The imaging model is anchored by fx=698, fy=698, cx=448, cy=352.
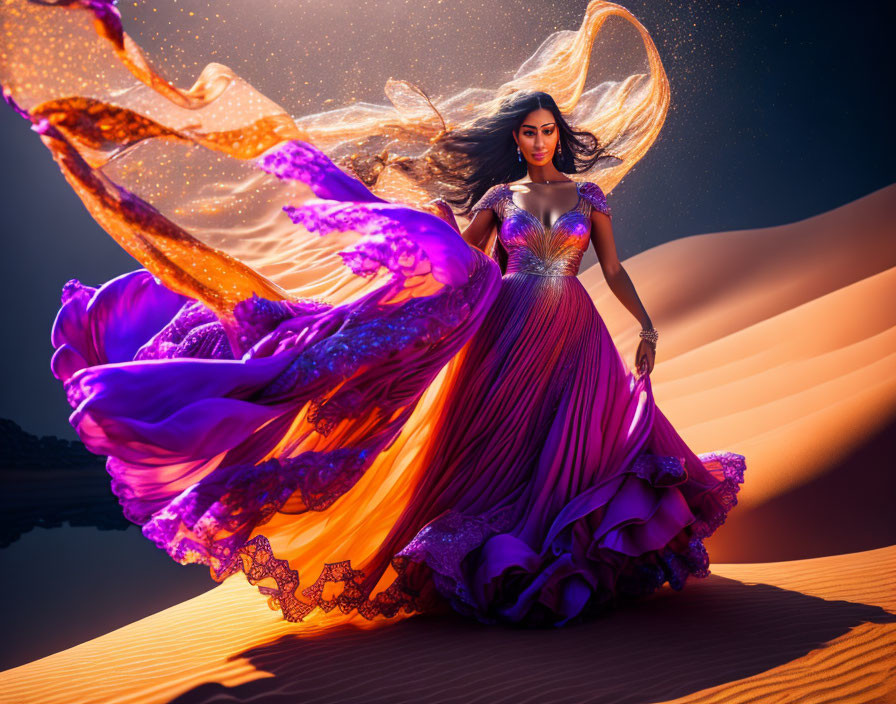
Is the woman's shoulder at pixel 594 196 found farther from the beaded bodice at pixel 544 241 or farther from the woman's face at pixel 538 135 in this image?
the woman's face at pixel 538 135

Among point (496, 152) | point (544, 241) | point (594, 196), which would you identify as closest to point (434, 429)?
point (544, 241)

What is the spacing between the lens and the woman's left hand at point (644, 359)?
4.39m

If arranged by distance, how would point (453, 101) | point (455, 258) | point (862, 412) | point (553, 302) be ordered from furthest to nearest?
point (862, 412), point (453, 101), point (553, 302), point (455, 258)

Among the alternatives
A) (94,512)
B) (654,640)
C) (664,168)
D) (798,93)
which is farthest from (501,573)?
(798,93)

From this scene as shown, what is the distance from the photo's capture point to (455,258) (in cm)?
390

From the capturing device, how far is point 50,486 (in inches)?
559

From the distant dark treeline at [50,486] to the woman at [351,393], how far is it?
8727 millimetres

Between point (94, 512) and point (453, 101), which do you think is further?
point (94, 512)

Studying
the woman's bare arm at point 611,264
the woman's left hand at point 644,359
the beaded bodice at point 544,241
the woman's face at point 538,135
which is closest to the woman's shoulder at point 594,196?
the woman's bare arm at point 611,264

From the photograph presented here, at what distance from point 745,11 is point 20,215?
15.6 metres

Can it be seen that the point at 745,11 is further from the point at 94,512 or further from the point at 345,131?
the point at 94,512

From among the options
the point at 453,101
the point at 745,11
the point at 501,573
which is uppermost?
the point at 745,11

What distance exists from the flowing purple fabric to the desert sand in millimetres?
255

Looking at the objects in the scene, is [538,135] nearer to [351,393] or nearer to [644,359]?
[644,359]
